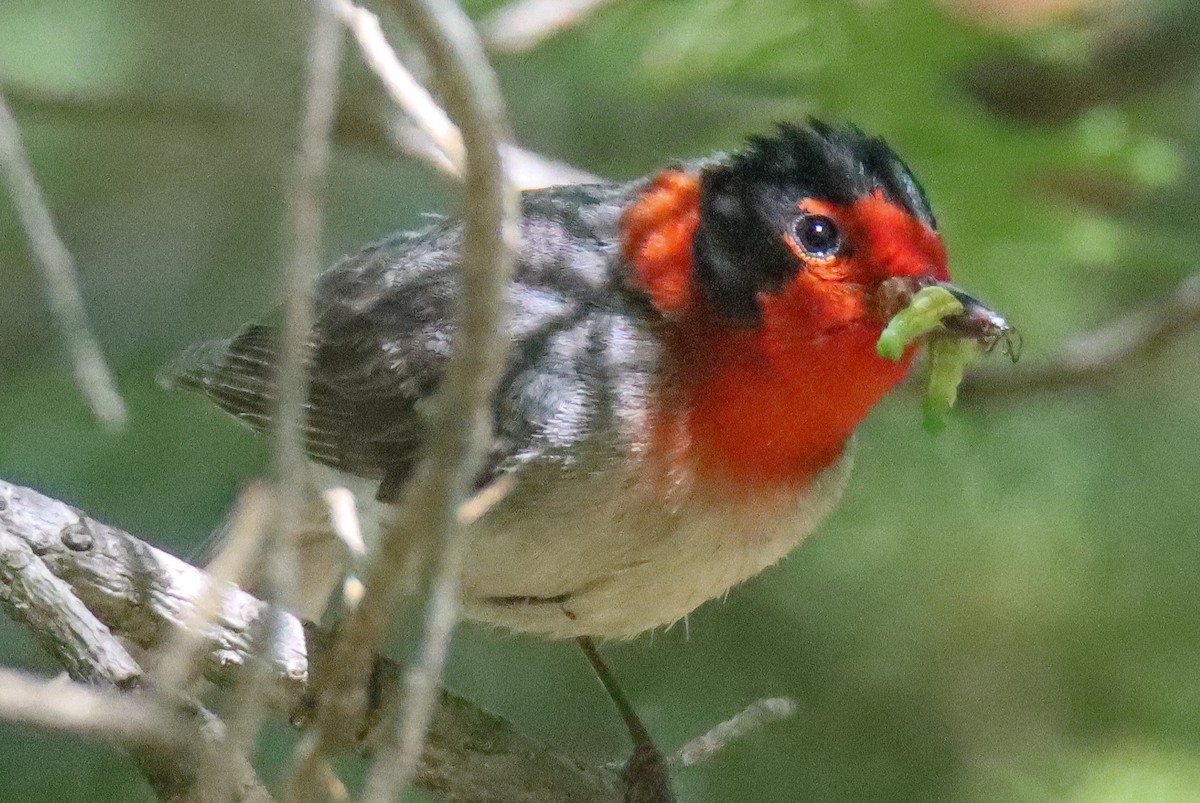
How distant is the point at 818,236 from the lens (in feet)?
10.1

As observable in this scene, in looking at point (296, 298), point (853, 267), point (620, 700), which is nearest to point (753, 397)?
point (853, 267)

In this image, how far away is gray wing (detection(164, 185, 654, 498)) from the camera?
9.72 feet

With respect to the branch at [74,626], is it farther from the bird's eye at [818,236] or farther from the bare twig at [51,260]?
the bird's eye at [818,236]

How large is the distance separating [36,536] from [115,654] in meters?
0.28

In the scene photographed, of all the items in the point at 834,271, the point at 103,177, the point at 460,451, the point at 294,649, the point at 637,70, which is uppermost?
the point at 103,177

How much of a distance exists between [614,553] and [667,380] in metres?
0.37

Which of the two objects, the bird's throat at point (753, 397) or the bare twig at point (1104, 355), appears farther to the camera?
the bare twig at point (1104, 355)

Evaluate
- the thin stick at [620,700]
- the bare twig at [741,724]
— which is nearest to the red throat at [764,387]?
the bare twig at [741,724]

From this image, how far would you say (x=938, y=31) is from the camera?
4.05 m

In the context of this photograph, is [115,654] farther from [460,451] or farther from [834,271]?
[834,271]

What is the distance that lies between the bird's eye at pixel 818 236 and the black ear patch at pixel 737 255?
0.04 meters

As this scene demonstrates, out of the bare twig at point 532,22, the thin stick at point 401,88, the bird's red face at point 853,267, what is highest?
the bare twig at point 532,22

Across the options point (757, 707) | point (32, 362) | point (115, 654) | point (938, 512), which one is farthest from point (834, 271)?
point (32, 362)

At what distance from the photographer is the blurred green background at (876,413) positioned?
13.4 feet
